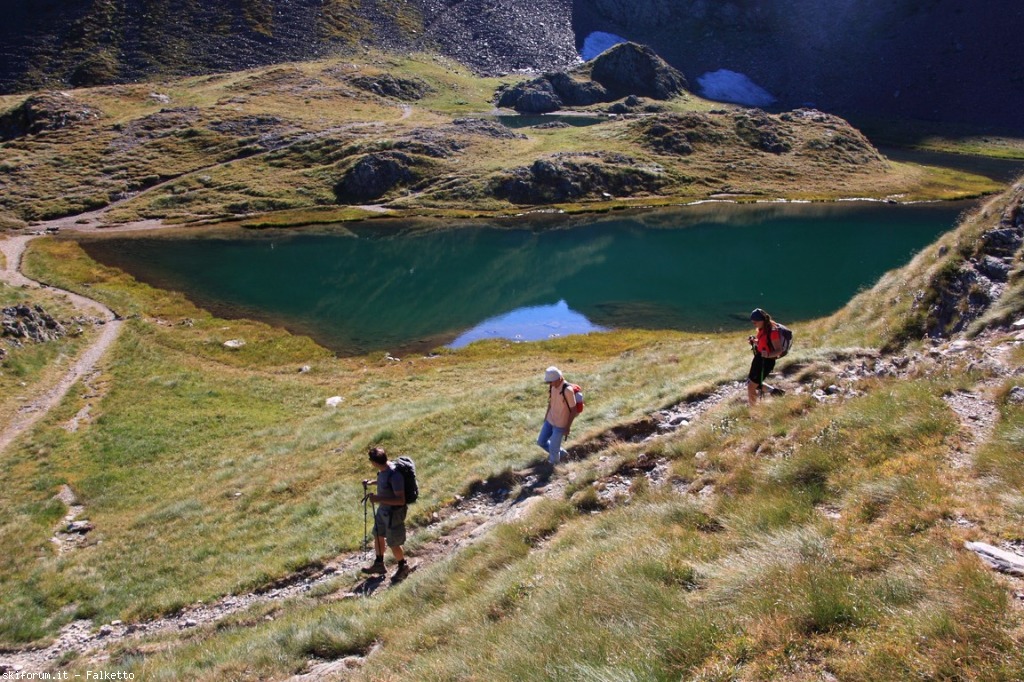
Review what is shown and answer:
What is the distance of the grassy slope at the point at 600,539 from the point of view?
565cm

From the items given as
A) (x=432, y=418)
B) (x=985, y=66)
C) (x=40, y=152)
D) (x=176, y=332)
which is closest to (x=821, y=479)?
(x=432, y=418)

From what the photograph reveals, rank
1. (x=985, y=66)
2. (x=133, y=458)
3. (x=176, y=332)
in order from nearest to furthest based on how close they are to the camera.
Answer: (x=133, y=458), (x=176, y=332), (x=985, y=66)

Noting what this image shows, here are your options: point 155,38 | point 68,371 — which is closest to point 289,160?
point 68,371

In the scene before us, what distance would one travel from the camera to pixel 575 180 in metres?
110

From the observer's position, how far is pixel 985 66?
605ft

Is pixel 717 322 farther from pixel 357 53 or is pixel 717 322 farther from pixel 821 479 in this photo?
pixel 357 53

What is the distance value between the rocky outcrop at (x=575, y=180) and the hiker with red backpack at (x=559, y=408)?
94.4 m

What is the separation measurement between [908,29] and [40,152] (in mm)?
235387

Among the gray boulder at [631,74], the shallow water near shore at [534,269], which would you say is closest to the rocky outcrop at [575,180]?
the shallow water near shore at [534,269]

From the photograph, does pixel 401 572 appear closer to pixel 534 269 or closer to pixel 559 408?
pixel 559 408

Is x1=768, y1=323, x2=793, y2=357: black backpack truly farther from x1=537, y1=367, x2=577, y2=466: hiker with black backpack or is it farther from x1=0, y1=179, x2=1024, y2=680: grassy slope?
x1=537, y1=367, x2=577, y2=466: hiker with black backpack

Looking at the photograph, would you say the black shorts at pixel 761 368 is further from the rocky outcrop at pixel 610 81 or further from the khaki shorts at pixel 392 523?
the rocky outcrop at pixel 610 81

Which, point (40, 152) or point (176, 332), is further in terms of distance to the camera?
point (40, 152)

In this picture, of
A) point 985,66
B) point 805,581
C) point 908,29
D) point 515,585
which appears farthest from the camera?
point 908,29
